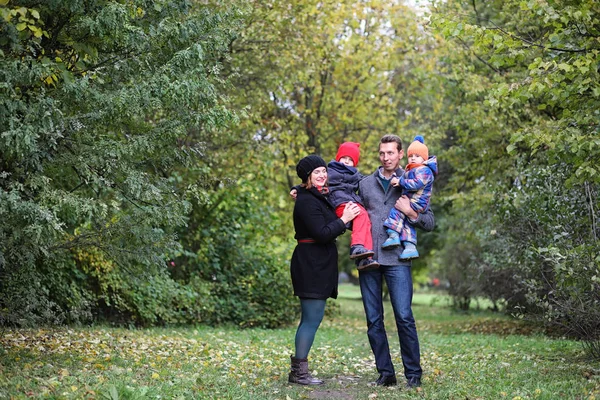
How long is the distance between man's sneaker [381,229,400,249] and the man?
6cm

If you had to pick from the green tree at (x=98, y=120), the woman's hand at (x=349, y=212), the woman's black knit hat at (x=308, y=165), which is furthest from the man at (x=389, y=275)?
the green tree at (x=98, y=120)

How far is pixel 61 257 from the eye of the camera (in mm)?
8945

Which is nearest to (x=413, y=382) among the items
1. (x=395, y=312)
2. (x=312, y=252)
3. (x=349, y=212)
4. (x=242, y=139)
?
(x=395, y=312)

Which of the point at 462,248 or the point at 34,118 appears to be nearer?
the point at 34,118

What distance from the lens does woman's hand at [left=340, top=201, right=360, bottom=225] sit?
6.39 meters

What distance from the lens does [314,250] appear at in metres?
6.51

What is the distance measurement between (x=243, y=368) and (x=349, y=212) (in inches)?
95.0

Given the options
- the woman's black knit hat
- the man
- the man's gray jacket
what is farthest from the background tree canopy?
the man

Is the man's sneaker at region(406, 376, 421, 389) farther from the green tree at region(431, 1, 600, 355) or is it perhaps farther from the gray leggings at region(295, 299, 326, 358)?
→ the green tree at region(431, 1, 600, 355)

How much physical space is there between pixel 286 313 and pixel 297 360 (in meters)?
8.62

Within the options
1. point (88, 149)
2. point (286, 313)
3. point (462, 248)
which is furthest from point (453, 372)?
point (462, 248)

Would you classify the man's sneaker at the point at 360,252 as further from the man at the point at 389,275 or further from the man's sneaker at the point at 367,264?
the man at the point at 389,275

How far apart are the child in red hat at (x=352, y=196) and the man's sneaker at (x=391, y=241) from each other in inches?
5.4

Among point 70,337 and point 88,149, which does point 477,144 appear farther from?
point 88,149
